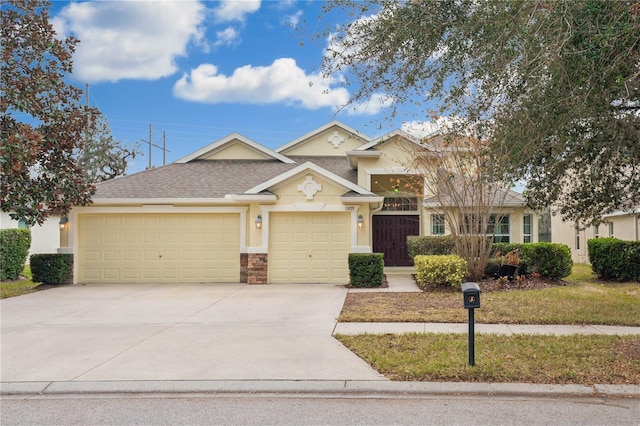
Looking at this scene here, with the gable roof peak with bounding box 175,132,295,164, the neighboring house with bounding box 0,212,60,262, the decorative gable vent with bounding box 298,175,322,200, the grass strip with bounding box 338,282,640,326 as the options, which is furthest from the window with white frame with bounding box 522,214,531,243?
the neighboring house with bounding box 0,212,60,262

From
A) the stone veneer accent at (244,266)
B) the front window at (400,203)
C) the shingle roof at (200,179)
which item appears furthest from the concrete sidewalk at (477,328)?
the front window at (400,203)

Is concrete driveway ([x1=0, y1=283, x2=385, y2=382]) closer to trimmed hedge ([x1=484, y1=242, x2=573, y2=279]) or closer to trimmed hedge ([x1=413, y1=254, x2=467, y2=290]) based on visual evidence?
trimmed hedge ([x1=413, y1=254, x2=467, y2=290])

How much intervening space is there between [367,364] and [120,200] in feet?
38.9

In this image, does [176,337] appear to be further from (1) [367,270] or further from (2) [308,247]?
(2) [308,247]

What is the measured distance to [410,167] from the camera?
15836 mm

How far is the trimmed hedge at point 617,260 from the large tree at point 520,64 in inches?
309

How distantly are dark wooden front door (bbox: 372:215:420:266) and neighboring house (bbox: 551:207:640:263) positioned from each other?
5452 millimetres

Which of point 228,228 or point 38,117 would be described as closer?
point 38,117

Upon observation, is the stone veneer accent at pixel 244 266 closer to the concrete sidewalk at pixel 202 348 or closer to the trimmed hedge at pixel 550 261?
the concrete sidewalk at pixel 202 348

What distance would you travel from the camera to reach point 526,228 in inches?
740

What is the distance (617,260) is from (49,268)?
17.4 metres

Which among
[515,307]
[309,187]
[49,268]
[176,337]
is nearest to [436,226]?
[309,187]

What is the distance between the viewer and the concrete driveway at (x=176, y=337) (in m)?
6.06

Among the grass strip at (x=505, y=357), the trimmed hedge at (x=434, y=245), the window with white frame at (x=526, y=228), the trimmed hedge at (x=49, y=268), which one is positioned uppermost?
the window with white frame at (x=526, y=228)
